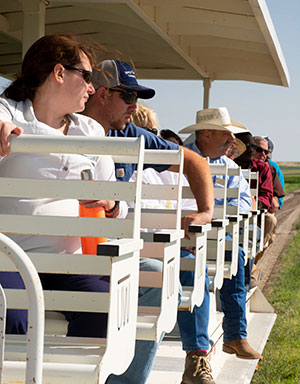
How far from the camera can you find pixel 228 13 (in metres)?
7.09

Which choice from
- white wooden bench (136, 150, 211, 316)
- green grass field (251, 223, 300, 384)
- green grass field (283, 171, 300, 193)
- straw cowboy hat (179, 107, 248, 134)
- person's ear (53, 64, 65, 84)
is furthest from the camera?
green grass field (283, 171, 300, 193)

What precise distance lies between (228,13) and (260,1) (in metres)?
0.65

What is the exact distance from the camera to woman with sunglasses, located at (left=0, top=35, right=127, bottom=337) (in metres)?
2.34

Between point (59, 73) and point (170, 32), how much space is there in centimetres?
549

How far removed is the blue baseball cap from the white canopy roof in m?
2.85

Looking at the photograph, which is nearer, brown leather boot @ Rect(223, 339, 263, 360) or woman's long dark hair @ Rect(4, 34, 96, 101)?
woman's long dark hair @ Rect(4, 34, 96, 101)

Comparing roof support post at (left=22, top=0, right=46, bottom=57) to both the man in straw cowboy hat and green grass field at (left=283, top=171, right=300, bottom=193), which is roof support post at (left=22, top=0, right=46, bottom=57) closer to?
the man in straw cowboy hat

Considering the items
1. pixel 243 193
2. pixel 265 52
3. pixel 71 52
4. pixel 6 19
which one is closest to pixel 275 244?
pixel 265 52

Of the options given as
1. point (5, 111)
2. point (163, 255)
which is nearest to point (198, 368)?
point (163, 255)

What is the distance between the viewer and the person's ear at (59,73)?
8.84 ft

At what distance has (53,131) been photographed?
8.57 feet

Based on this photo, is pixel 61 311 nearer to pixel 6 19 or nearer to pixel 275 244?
pixel 6 19

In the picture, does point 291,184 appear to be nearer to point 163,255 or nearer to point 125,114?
point 125,114

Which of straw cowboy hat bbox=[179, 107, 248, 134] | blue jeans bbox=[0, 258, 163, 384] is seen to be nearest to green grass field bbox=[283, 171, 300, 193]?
straw cowboy hat bbox=[179, 107, 248, 134]
